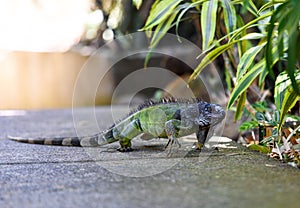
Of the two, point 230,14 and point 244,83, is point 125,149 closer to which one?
point 244,83

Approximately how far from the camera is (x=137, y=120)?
1724 millimetres

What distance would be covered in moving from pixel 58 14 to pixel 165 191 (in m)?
5.41

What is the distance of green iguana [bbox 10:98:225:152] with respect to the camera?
1596 millimetres

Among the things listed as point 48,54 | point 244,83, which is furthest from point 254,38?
point 48,54

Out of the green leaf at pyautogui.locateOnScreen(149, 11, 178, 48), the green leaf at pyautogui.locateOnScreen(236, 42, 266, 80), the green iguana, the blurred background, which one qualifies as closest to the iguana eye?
the green iguana

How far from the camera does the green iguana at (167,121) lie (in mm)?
1596

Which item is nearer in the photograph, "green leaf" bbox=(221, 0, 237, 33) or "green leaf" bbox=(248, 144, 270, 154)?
"green leaf" bbox=(248, 144, 270, 154)

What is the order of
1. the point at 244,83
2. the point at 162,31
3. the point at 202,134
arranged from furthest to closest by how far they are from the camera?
the point at 162,31 → the point at 202,134 → the point at 244,83

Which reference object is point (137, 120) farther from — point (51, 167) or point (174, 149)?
point (51, 167)

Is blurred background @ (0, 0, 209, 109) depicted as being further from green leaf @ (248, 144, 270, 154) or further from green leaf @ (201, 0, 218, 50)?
green leaf @ (248, 144, 270, 154)

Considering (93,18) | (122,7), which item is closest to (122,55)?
(93,18)

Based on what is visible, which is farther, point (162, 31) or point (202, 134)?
point (162, 31)

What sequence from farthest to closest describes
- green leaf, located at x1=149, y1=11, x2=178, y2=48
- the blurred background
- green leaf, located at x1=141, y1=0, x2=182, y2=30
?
1. the blurred background
2. green leaf, located at x1=149, y1=11, x2=178, y2=48
3. green leaf, located at x1=141, y1=0, x2=182, y2=30

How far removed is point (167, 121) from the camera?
1624mm
